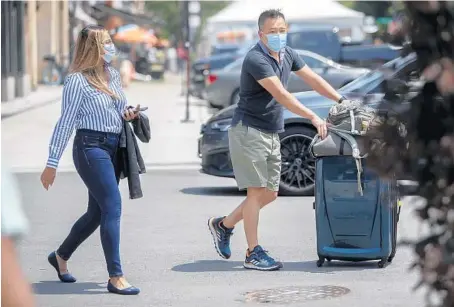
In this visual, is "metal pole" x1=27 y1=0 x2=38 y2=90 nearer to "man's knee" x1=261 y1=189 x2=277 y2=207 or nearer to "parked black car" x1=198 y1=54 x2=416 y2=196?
"parked black car" x1=198 y1=54 x2=416 y2=196

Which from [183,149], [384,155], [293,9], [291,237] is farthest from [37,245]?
[293,9]

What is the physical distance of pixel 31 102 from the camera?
1324 inches

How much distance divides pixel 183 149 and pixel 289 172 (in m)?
6.99

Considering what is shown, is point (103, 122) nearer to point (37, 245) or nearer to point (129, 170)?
point (129, 170)

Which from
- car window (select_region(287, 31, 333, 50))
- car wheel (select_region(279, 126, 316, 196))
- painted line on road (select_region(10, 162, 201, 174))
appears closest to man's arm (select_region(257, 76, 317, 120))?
car wheel (select_region(279, 126, 316, 196))

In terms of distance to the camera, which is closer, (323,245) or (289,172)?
(323,245)

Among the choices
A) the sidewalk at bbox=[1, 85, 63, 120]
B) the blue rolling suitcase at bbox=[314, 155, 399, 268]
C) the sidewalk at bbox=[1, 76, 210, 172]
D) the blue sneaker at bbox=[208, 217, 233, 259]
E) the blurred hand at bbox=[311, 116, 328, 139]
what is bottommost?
the sidewalk at bbox=[1, 85, 63, 120]

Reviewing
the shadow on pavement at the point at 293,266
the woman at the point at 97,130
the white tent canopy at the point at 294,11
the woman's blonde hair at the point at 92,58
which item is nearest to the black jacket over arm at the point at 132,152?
the woman at the point at 97,130

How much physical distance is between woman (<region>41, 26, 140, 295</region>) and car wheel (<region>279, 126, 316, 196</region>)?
480cm

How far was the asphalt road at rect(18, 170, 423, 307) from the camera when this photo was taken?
773 centimetres

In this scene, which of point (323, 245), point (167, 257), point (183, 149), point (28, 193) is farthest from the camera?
point (183, 149)

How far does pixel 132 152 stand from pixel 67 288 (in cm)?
104

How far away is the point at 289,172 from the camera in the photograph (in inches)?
494

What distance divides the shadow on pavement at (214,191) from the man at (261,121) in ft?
15.3
